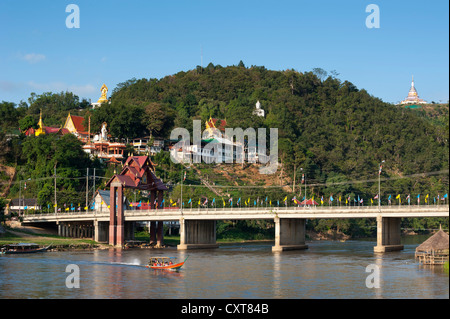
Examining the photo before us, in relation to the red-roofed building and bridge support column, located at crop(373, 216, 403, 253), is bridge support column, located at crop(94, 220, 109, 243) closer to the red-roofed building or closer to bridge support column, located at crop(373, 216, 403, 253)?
the red-roofed building

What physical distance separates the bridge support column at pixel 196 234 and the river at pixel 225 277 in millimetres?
17461

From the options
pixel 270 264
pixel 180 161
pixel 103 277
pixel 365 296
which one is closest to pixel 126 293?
pixel 103 277

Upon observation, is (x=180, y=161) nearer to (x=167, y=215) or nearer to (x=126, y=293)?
(x=167, y=215)

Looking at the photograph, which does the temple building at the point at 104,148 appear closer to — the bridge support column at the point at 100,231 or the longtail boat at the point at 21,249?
the bridge support column at the point at 100,231

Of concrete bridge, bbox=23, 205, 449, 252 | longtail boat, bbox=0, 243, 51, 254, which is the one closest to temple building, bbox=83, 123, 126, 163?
concrete bridge, bbox=23, 205, 449, 252

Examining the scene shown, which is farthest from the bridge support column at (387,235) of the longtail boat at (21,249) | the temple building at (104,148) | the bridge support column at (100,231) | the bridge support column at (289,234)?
the temple building at (104,148)

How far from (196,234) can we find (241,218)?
40.3 ft

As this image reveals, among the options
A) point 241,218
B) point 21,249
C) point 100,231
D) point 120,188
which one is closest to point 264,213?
point 241,218

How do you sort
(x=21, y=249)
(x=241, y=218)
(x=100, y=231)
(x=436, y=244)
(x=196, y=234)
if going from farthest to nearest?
(x=100, y=231)
(x=196, y=234)
(x=241, y=218)
(x=21, y=249)
(x=436, y=244)

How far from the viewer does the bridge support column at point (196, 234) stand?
404ft

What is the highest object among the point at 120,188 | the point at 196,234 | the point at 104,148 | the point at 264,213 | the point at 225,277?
the point at 104,148

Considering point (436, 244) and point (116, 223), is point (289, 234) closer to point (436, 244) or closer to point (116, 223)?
point (116, 223)

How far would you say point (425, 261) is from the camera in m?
88.1

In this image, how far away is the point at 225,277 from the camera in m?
76.6
